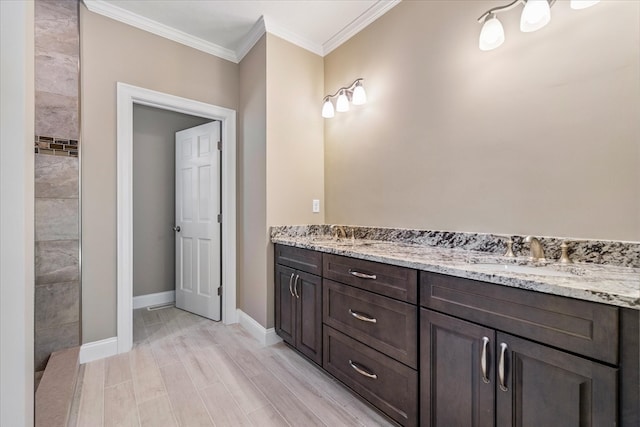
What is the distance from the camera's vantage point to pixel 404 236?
6.42ft

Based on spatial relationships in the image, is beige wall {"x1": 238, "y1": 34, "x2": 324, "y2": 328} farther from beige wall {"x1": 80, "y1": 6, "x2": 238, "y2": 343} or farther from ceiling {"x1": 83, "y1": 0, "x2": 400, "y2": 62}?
beige wall {"x1": 80, "y1": 6, "x2": 238, "y2": 343}

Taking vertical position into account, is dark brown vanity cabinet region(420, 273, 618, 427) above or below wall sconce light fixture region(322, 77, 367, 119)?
below

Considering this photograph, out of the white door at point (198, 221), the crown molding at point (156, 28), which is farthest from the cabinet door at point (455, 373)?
the crown molding at point (156, 28)

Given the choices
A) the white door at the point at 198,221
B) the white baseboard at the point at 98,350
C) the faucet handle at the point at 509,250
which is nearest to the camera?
the faucet handle at the point at 509,250

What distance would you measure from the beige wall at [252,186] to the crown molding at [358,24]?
61 cm

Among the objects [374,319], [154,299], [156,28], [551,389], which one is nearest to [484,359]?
[551,389]

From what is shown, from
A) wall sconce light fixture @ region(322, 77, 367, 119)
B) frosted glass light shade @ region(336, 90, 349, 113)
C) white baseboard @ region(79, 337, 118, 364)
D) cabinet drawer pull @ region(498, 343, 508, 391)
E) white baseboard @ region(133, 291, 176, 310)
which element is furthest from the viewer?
white baseboard @ region(133, 291, 176, 310)

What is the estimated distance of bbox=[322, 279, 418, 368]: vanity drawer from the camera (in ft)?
4.18

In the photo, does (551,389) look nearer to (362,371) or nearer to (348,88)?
(362,371)

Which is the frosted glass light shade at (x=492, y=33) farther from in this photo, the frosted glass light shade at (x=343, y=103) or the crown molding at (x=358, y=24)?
the frosted glass light shade at (x=343, y=103)

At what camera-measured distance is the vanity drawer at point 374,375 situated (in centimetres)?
127

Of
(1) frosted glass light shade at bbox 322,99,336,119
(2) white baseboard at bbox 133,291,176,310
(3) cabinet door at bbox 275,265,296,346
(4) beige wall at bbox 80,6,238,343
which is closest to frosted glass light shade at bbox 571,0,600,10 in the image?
(1) frosted glass light shade at bbox 322,99,336,119

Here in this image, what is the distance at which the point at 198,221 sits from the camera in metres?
2.92

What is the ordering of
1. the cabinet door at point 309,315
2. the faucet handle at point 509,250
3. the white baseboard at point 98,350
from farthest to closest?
the white baseboard at point 98,350 → the cabinet door at point 309,315 → the faucet handle at point 509,250
